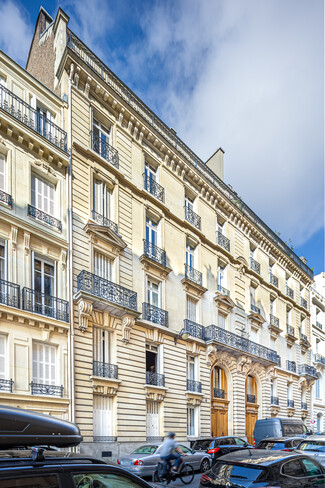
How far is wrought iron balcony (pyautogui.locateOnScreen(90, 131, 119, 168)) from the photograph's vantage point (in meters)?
21.1

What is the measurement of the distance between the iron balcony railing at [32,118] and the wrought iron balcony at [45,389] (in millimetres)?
9314

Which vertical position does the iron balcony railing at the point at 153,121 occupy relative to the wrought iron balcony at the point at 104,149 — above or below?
above

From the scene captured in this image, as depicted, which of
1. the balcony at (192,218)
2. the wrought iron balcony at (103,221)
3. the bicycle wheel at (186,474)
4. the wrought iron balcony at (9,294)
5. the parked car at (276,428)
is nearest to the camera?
the bicycle wheel at (186,474)

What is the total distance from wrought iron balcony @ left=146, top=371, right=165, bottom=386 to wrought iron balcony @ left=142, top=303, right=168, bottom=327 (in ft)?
7.88

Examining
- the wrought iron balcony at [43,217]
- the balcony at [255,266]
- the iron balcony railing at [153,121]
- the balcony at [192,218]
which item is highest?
the iron balcony railing at [153,121]

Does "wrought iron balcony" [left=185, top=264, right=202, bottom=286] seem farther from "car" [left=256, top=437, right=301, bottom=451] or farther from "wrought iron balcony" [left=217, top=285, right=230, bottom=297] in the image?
"car" [left=256, top=437, right=301, bottom=451]

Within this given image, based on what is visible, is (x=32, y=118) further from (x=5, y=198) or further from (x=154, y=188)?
(x=154, y=188)

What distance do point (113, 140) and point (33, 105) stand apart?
4806mm

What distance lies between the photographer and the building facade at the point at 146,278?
18.8 metres

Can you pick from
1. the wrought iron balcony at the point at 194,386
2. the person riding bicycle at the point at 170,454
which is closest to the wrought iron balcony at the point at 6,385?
the person riding bicycle at the point at 170,454

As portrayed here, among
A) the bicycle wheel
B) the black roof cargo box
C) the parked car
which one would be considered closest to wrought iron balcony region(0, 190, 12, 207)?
the bicycle wheel

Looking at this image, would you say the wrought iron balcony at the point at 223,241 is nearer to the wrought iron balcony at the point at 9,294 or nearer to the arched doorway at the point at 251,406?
the arched doorway at the point at 251,406

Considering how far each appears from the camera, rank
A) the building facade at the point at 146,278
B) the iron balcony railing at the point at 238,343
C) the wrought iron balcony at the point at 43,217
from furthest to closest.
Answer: the iron balcony railing at the point at 238,343 → the building facade at the point at 146,278 → the wrought iron balcony at the point at 43,217

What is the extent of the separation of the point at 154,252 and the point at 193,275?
3.83 m
